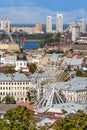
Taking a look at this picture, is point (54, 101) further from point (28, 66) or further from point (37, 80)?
point (28, 66)

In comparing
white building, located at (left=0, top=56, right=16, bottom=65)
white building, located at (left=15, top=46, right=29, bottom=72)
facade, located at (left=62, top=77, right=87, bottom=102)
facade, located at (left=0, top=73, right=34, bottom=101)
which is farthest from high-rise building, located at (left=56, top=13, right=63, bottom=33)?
facade, located at (left=62, top=77, right=87, bottom=102)

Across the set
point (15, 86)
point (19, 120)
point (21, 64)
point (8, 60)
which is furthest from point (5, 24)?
point (19, 120)


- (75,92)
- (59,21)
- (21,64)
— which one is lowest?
(59,21)

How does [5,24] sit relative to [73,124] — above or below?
below

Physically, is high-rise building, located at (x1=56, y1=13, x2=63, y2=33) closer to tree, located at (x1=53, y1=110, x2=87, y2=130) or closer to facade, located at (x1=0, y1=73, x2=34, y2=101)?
facade, located at (x1=0, y1=73, x2=34, y2=101)

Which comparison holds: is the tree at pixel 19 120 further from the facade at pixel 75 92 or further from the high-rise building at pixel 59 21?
→ the high-rise building at pixel 59 21

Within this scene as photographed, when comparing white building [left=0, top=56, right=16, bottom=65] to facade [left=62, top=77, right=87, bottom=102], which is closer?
facade [left=62, top=77, right=87, bottom=102]

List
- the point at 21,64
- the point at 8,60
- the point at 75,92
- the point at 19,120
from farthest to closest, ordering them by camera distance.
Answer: the point at 8,60 → the point at 21,64 → the point at 75,92 → the point at 19,120

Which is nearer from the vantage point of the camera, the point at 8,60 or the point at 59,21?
the point at 8,60

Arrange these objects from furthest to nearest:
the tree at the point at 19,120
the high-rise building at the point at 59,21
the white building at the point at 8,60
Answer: the high-rise building at the point at 59,21, the white building at the point at 8,60, the tree at the point at 19,120

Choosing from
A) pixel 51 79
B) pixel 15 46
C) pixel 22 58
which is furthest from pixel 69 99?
pixel 15 46

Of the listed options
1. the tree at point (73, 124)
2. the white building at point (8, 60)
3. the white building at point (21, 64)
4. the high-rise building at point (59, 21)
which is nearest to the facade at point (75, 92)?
the white building at point (21, 64)

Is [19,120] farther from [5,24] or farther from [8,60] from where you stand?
[5,24]
